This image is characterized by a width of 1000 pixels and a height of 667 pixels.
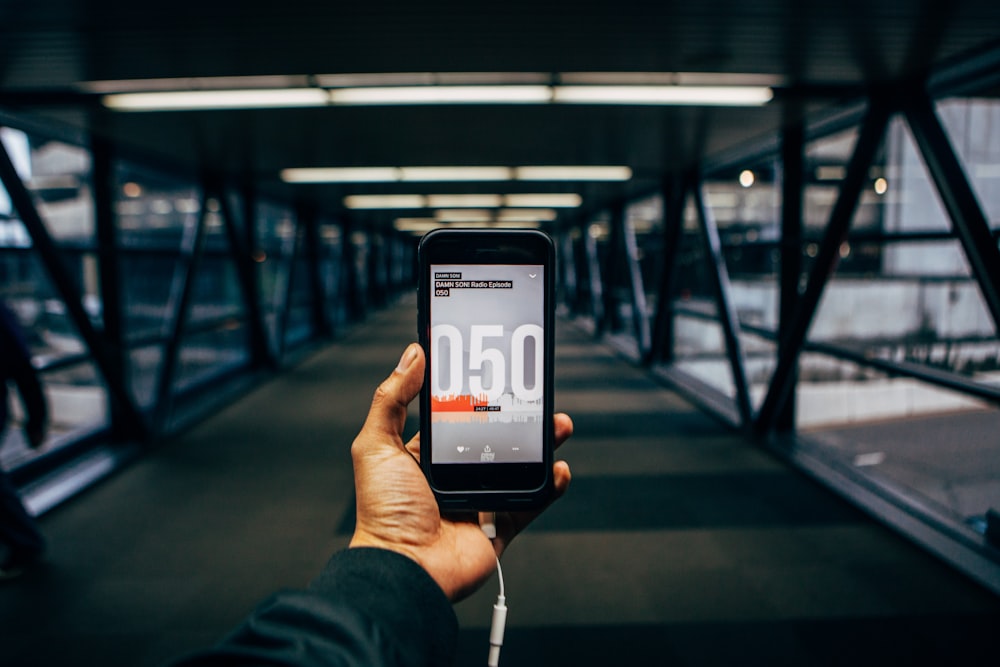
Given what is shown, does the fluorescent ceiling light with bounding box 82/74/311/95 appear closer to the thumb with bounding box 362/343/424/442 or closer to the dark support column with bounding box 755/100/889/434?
the thumb with bounding box 362/343/424/442

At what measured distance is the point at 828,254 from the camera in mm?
4582

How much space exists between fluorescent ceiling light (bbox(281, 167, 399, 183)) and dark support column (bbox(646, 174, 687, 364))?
3.94 metres

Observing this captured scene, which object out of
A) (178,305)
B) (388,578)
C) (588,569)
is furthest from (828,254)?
(178,305)

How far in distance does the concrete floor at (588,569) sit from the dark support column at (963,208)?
1566 millimetres

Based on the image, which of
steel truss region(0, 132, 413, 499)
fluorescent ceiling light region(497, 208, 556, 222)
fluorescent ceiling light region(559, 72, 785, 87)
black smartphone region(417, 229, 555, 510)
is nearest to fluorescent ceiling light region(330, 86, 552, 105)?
fluorescent ceiling light region(559, 72, 785, 87)

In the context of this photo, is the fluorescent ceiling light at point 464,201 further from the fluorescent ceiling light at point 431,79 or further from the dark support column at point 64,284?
the fluorescent ceiling light at point 431,79

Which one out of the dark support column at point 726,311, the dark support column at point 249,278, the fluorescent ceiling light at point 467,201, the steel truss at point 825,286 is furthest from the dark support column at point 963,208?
the dark support column at point 249,278

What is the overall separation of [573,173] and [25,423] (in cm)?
672

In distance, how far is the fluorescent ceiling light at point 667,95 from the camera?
13.8ft

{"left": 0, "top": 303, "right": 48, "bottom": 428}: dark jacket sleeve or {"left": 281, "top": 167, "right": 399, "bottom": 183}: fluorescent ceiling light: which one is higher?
{"left": 281, "top": 167, "right": 399, "bottom": 183}: fluorescent ceiling light

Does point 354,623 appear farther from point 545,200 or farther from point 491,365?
point 545,200

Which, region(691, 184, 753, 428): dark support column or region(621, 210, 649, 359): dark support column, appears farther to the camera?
region(621, 210, 649, 359): dark support column

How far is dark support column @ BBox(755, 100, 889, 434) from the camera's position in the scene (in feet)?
13.7

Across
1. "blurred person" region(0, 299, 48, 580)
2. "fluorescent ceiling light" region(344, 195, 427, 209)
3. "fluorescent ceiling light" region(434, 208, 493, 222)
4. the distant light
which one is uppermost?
"fluorescent ceiling light" region(434, 208, 493, 222)
